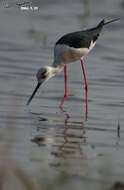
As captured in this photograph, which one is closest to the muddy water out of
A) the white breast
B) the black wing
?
the white breast

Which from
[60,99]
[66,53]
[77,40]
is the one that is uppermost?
[77,40]

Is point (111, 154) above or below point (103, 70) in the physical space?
above

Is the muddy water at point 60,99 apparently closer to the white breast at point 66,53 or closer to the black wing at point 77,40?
the white breast at point 66,53

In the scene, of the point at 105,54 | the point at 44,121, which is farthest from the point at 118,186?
the point at 105,54

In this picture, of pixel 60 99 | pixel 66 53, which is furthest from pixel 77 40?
pixel 60 99

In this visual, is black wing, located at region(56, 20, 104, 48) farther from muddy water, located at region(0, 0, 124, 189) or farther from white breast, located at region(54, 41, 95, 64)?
muddy water, located at region(0, 0, 124, 189)

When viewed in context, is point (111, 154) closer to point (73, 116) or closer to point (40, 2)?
point (73, 116)

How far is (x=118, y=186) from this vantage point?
443 cm

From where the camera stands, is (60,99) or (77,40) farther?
(77,40)

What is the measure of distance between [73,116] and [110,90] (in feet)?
4.11

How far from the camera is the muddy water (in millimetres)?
5332

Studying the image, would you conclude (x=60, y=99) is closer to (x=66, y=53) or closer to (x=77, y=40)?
(x=66, y=53)

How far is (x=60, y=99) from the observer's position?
8.34 meters

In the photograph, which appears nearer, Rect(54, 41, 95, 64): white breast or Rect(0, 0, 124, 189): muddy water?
Rect(0, 0, 124, 189): muddy water
